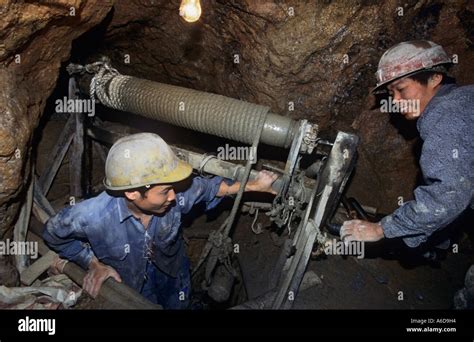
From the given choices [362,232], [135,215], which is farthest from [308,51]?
[135,215]

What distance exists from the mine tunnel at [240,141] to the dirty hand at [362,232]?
0.12 feet

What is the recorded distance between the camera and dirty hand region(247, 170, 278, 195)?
2.98 meters

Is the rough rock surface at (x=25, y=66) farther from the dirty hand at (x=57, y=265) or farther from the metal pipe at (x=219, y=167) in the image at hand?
the metal pipe at (x=219, y=167)

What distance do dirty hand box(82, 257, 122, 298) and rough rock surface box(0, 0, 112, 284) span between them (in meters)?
0.79

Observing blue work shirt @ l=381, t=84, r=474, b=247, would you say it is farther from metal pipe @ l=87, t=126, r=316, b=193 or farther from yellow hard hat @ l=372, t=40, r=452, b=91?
metal pipe @ l=87, t=126, r=316, b=193

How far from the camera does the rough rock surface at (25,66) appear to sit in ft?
7.47

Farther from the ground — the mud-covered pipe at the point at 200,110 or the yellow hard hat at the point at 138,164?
the mud-covered pipe at the point at 200,110

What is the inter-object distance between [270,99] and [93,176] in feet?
10.2

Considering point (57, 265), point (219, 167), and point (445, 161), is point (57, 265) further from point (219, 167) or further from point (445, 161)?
point (445, 161)

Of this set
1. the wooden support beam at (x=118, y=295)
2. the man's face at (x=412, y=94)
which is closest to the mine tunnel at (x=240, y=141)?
the wooden support beam at (x=118, y=295)

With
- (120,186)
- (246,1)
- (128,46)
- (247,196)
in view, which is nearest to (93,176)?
(128,46)

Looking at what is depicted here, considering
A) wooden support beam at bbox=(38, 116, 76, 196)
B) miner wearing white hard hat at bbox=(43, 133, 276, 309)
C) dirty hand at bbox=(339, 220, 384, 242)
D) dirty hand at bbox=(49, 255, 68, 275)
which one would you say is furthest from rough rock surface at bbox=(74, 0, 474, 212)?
dirty hand at bbox=(49, 255, 68, 275)

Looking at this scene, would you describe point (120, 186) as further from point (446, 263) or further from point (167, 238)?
point (446, 263)

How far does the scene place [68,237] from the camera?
2777 millimetres
